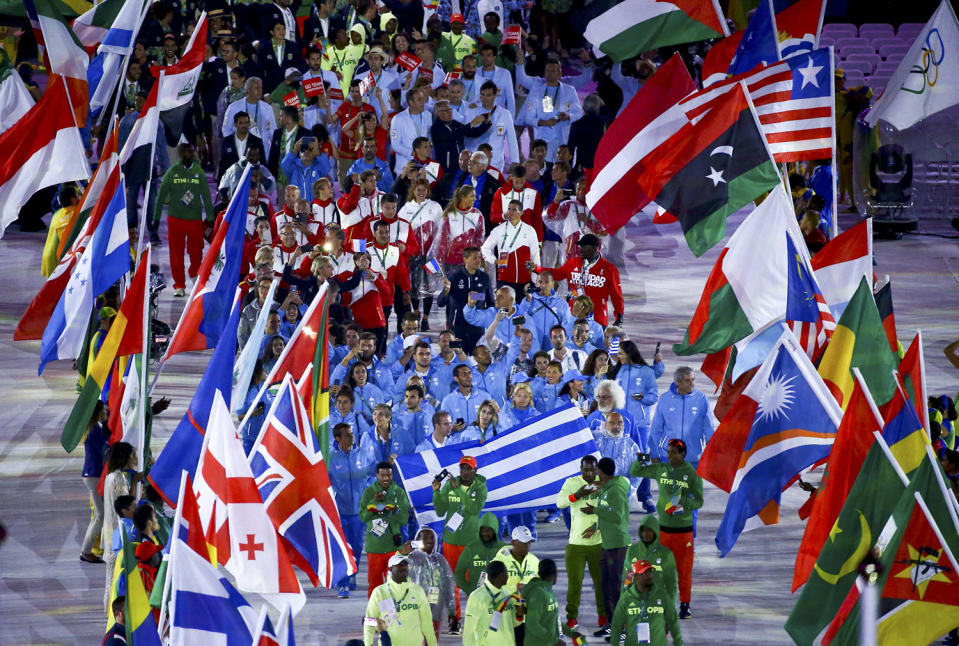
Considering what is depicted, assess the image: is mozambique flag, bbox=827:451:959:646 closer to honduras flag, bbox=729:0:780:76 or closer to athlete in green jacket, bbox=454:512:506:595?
athlete in green jacket, bbox=454:512:506:595

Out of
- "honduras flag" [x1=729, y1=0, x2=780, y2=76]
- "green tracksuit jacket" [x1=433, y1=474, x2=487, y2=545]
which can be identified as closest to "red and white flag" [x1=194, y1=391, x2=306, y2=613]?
"green tracksuit jacket" [x1=433, y1=474, x2=487, y2=545]

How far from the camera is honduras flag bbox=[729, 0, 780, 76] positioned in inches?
654

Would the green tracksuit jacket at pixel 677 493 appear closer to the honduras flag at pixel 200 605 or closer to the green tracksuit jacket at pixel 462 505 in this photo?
the green tracksuit jacket at pixel 462 505

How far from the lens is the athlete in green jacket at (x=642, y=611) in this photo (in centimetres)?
1502

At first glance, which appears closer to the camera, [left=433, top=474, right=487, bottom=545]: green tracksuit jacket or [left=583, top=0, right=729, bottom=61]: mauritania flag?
[left=433, top=474, right=487, bottom=545]: green tracksuit jacket

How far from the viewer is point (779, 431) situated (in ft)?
43.5

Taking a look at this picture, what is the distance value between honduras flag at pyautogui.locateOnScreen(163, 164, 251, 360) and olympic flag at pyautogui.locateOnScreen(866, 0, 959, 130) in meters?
7.35

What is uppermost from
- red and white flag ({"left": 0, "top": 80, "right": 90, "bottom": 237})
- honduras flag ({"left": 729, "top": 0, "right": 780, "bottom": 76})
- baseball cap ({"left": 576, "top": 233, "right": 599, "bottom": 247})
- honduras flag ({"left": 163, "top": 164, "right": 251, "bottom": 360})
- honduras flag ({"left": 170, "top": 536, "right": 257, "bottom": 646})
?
honduras flag ({"left": 729, "top": 0, "right": 780, "bottom": 76})

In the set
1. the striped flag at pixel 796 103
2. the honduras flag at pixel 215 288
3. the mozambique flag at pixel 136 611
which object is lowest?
the mozambique flag at pixel 136 611

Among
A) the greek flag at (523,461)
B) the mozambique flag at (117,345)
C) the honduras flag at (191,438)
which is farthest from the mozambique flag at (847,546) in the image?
the mozambique flag at (117,345)

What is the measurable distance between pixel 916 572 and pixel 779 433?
2145 mm

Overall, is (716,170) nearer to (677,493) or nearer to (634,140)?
(634,140)

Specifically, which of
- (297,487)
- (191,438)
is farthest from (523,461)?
(297,487)

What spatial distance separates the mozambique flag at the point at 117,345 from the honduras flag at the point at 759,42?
594 cm
